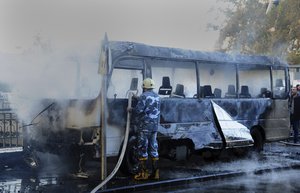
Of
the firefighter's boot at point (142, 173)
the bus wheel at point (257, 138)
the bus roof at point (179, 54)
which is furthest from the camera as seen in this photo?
the bus wheel at point (257, 138)

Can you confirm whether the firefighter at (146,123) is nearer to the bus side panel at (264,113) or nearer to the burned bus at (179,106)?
the burned bus at (179,106)

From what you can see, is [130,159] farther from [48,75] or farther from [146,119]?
[48,75]

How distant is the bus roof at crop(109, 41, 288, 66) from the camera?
9.67 metres

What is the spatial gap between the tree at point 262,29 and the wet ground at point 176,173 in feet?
55.8

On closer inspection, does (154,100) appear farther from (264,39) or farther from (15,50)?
(264,39)

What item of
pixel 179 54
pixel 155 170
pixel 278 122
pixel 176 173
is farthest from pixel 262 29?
pixel 155 170

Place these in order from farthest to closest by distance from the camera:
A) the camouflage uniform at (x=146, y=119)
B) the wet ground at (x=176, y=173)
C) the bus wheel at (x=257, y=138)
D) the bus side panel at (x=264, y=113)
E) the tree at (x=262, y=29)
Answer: the tree at (x=262, y=29), the bus wheel at (x=257, y=138), the bus side panel at (x=264, y=113), the camouflage uniform at (x=146, y=119), the wet ground at (x=176, y=173)

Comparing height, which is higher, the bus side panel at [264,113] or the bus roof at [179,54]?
the bus roof at [179,54]

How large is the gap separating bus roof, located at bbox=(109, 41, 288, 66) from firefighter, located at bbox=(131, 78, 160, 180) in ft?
2.81

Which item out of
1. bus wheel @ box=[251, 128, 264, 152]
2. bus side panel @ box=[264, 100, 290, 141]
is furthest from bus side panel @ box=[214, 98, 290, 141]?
bus wheel @ box=[251, 128, 264, 152]

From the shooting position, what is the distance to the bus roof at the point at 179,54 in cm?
967

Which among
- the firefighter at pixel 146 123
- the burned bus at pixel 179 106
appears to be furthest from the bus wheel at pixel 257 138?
the firefighter at pixel 146 123

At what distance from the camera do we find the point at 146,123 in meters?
9.34

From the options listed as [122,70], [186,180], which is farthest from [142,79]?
[186,180]
